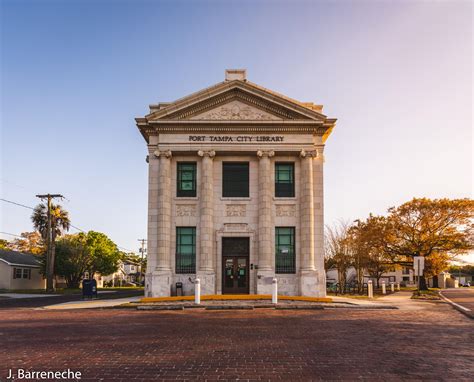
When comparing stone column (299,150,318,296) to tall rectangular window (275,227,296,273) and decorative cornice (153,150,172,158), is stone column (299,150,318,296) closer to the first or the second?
tall rectangular window (275,227,296,273)

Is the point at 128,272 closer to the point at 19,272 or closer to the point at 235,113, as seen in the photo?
the point at 19,272

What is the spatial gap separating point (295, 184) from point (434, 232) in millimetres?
22097

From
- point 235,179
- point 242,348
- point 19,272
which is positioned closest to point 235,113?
point 235,179

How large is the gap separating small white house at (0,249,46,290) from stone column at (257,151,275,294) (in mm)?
36572

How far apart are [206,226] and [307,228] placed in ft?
19.9

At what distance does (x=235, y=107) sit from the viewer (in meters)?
29.0

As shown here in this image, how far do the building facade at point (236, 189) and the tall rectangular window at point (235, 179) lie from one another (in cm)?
7

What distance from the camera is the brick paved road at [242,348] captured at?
8.28 m

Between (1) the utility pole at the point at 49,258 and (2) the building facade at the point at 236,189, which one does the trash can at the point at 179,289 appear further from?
(1) the utility pole at the point at 49,258

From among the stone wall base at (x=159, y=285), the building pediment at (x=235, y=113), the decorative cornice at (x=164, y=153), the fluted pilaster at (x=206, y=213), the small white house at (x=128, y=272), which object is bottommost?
the small white house at (x=128, y=272)

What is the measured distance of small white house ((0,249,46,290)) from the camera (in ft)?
172

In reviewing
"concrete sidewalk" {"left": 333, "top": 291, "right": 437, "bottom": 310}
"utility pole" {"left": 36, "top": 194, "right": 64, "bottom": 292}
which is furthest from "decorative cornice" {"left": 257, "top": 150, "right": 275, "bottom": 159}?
"utility pole" {"left": 36, "top": 194, "right": 64, "bottom": 292}

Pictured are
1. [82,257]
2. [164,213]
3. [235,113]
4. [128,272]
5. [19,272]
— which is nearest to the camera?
[164,213]

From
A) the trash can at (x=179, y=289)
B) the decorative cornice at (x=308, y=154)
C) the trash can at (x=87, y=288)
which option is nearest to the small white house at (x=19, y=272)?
the trash can at (x=87, y=288)
